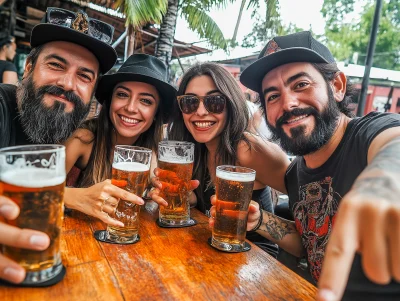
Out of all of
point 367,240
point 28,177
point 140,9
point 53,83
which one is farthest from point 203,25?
point 367,240

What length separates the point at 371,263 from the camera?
0.52 meters

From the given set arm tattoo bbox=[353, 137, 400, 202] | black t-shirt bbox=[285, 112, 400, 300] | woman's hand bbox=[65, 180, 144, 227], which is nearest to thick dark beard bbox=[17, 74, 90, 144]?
woman's hand bbox=[65, 180, 144, 227]

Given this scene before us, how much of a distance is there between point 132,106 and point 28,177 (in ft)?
4.85

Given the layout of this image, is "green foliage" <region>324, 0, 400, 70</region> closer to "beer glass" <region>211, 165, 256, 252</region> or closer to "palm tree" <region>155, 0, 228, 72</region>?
"palm tree" <region>155, 0, 228, 72</region>

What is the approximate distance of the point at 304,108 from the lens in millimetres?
1637

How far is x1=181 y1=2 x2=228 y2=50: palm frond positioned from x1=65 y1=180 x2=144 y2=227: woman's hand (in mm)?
6467

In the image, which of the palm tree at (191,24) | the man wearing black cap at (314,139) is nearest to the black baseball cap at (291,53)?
the man wearing black cap at (314,139)

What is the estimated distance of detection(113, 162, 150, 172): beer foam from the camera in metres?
1.23

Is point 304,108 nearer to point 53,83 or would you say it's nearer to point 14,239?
point 14,239

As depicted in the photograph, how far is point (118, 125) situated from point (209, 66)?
0.89m

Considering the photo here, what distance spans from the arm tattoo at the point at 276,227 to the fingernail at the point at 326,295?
1.11 meters

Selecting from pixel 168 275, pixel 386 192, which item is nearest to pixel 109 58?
pixel 168 275

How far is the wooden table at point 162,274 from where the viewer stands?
0.82 m

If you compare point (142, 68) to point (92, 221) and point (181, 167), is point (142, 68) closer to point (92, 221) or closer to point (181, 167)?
point (181, 167)
